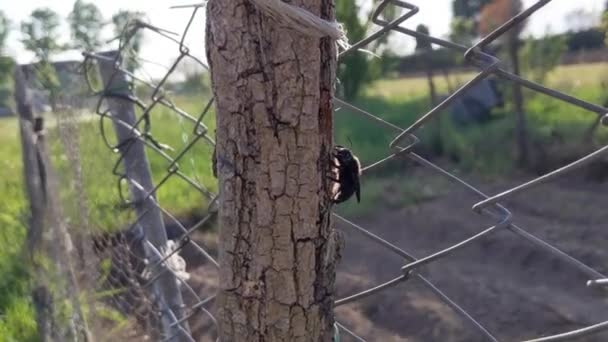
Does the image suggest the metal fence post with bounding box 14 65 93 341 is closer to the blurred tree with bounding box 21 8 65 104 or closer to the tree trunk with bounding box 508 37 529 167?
the blurred tree with bounding box 21 8 65 104

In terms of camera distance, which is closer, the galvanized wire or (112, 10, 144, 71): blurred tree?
the galvanized wire

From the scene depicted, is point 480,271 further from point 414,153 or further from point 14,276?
point 414,153

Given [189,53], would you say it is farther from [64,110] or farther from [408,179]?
[408,179]

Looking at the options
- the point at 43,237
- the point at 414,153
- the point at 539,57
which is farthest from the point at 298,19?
the point at 539,57

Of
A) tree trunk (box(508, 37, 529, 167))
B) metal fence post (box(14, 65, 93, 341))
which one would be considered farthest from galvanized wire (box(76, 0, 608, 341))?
tree trunk (box(508, 37, 529, 167))

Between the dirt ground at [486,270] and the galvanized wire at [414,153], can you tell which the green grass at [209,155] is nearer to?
the galvanized wire at [414,153]

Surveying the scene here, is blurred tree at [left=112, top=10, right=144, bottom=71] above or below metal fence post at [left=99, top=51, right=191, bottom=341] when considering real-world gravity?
above

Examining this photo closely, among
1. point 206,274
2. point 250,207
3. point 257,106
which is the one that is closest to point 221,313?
point 250,207
